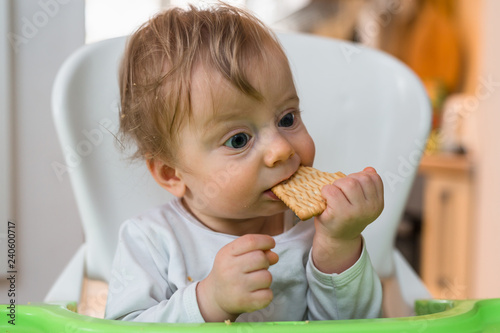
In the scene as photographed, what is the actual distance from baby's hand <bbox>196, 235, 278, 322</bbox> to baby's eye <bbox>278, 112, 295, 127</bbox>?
0.10 meters

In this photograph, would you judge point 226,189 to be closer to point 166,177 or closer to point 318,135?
point 166,177

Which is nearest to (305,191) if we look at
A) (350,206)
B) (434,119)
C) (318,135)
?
(350,206)

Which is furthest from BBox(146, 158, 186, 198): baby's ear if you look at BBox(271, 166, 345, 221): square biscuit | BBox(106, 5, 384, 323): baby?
BBox(271, 166, 345, 221): square biscuit

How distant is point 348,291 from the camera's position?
486 millimetres

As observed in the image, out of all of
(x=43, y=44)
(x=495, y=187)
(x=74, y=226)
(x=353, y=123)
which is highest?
(x=43, y=44)

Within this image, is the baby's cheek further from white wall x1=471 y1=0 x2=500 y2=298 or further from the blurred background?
white wall x1=471 y1=0 x2=500 y2=298

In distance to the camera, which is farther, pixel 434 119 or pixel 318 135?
pixel 434 119

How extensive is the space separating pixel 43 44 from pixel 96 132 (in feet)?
0.38

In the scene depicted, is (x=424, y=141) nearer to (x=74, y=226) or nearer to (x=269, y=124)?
(x=269, y=124)

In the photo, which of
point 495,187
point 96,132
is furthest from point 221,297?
point 495,187

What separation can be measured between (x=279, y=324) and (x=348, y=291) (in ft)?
0.40

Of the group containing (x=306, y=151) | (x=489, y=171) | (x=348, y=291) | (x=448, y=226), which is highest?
(x=306, y=151)

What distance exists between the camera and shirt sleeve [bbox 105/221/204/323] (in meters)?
0.44

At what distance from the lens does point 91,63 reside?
25.9 inches
